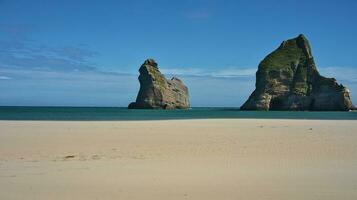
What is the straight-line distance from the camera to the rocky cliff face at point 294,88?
113 m

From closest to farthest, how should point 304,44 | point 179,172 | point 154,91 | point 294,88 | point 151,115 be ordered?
1. point 179,172
2. point 151,115
3. point 294,88
4. point 154,91
5. point 304,44

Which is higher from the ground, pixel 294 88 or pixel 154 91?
pixel 294 88

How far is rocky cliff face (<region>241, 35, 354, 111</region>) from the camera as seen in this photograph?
372 feet

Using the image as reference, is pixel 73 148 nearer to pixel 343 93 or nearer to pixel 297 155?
pixel 297 155

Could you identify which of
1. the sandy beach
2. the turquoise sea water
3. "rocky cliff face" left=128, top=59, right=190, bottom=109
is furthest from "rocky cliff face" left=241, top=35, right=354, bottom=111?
the sandy beach

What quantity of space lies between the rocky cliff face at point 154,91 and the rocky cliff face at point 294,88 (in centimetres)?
2247

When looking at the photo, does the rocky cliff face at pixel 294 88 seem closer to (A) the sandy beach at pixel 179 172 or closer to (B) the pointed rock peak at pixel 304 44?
(B) the pointed rock peak at pixel 304 44

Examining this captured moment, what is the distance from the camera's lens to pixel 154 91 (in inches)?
4835

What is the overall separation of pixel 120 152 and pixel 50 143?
15.1 feet

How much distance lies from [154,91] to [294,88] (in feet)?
134

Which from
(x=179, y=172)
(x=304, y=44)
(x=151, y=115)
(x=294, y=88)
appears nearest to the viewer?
(x=179, y=172)

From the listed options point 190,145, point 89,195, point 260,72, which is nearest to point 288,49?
point 260,72

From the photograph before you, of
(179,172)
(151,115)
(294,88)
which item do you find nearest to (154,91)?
(294,88)

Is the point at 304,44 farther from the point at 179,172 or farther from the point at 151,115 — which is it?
the point at 179,172
